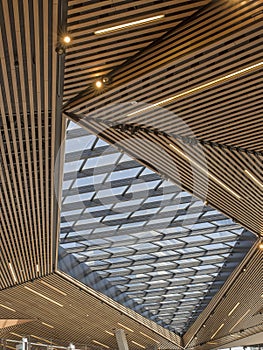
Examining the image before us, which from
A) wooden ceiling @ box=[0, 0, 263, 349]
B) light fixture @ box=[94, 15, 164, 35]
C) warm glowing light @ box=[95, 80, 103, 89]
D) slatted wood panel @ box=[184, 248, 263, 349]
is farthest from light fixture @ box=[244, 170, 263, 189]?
slatted wood panel @ box=[184, 248, 263, 349]

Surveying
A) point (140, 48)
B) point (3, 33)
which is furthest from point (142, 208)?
point (3, 33)

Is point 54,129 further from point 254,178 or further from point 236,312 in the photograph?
point 236,312

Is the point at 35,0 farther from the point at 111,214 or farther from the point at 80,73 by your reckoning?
the point at 111,214

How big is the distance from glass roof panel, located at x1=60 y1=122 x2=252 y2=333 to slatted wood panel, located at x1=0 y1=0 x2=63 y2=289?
1.48 m

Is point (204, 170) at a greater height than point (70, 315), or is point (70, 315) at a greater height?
point (70, 315)

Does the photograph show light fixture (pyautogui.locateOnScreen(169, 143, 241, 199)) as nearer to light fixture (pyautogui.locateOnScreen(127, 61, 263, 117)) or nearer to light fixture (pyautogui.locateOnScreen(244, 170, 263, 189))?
light fixture (pyautogui.locateOnScreen(244, 170, 263, 189))

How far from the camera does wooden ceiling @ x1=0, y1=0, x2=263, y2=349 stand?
8828 millimetres

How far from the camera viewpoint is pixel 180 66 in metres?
10.2

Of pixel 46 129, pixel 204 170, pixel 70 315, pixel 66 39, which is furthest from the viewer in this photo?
pixel 70 315

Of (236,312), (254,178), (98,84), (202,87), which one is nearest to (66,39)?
(98,84)

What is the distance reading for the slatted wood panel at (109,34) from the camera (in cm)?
865

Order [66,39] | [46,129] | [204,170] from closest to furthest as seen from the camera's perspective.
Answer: [66,39], [46,129], [204,170]

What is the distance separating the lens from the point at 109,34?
9.27 metres

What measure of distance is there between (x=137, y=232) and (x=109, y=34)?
55.3 ft
